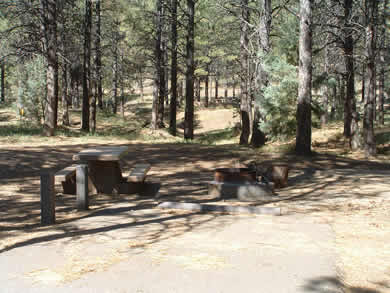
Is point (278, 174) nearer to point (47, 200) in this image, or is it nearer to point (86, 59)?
point (47, 200)

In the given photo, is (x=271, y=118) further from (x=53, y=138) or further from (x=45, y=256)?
(x=45, y=256)

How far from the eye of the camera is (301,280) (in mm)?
3629

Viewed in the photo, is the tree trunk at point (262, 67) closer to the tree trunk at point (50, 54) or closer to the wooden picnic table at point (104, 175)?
the tree trunk at point (50, 54)

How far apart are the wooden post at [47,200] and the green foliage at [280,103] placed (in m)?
13.0

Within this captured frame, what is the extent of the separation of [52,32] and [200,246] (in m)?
16.2

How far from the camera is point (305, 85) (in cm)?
1322

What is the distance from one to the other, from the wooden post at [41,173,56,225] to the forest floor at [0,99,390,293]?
0.23 metres

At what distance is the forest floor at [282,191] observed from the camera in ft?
14.8

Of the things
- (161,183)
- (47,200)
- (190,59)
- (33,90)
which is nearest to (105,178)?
(161,183)

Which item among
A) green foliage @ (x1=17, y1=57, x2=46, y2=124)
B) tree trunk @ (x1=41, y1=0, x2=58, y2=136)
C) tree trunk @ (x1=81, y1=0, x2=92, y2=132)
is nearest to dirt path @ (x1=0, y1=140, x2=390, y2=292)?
tree trunk @ (x1=41, y1=0, x2=58, y2=136)

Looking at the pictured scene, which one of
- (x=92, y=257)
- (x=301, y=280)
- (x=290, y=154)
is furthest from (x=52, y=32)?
(x=301, y=280)

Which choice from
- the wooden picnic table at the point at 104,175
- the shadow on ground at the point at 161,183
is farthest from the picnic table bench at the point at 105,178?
the shadow on ground at the point at 161,183

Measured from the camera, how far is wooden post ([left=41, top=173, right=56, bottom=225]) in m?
5.90

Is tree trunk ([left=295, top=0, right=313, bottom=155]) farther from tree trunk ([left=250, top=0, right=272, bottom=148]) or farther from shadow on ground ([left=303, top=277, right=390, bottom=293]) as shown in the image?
shadow on ground ([left=303, top=277, right=390, bottom=293])
